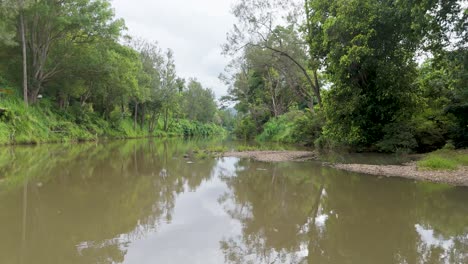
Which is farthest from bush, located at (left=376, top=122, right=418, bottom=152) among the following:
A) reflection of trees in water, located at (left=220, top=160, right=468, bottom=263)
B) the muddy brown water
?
reflection of trees in water, located at (left=220, top=160, right=468, bottom=263)

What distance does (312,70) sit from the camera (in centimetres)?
2056

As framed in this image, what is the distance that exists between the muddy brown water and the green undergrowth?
42.4 feet

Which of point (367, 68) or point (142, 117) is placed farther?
point (142, 117)

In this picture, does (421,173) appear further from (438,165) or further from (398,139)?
(398,139)

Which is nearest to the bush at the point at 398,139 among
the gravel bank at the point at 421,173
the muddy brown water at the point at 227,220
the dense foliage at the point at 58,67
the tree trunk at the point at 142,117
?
the gravel bank at the point at 421,173

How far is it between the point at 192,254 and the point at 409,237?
315 cm

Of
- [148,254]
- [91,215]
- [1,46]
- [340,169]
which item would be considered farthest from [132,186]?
[1,46]

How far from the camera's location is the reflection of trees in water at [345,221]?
4.05 metres

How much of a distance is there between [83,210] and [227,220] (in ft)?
8.58

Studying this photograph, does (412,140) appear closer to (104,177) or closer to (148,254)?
(104,177)

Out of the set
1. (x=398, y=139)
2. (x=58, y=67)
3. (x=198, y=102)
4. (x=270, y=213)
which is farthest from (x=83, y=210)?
(x=198, y=102)

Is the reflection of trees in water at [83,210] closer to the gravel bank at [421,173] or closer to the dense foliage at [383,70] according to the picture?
the gravel bank at [421,173]

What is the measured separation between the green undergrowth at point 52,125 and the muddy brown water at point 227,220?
12925 millimetres

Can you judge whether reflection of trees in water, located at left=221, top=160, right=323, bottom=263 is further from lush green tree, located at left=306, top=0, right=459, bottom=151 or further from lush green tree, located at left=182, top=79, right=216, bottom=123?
lush green tree, located at left=182, top=79, right=216, bottom=123
